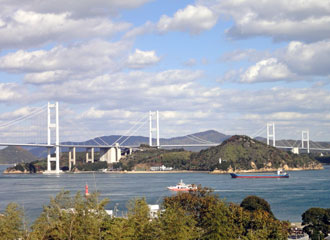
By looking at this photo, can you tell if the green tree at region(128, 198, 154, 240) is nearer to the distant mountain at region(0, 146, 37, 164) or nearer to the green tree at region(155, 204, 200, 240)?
the green tree at region(155, 204, 200, 240)

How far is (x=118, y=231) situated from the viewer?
1180 cm

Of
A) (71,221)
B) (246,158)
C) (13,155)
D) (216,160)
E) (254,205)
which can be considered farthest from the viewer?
(13,155)

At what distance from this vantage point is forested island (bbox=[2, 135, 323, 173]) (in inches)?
2889

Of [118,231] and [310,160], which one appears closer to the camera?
[118,231]

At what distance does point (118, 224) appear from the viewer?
39.9 feet

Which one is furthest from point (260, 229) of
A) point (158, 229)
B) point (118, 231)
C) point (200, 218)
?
point (118, 231)

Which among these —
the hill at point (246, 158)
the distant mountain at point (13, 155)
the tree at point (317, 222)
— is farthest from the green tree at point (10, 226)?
the distant mountain at point (13, 155)

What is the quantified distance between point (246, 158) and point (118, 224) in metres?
63.4

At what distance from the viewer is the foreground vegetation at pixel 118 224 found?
39.3 ft

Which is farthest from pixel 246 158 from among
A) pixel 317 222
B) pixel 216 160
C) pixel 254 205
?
pixel 317 222

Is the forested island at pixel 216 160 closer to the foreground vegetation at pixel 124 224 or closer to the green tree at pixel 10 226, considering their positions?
the foreground vegetation at pixel 124 224

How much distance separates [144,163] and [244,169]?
13.8 m

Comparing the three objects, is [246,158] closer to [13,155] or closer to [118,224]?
[118,224]

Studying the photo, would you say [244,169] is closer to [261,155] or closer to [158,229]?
[261,155]
